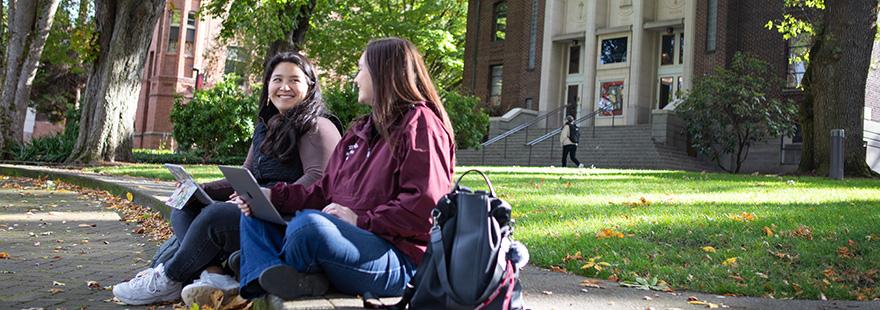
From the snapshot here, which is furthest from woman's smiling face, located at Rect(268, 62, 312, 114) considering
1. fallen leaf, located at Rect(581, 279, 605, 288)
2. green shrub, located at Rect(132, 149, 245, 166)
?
green shrub, located at Rect(132, 149, 245, 166)

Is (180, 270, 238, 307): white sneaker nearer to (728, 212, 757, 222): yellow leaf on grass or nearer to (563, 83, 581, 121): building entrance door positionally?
(728, 212, 757, 222): yellow leaf on grass

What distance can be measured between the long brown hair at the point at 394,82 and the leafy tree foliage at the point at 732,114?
2187 centimetres

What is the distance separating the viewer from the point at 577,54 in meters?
34.8

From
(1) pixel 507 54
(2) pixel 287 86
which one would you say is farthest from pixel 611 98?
(2) pixel 287 86

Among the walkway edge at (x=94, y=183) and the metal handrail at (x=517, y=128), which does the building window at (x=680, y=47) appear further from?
the walkway edge at (x=94, y=183)

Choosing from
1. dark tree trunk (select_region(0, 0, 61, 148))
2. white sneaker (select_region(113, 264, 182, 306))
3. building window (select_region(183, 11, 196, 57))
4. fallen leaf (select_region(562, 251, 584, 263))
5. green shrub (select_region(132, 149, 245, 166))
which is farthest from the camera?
building window (select_region(183, 11, 196, 57))

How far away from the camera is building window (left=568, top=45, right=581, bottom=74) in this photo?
34.7 m

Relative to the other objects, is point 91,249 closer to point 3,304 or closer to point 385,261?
point 3,304

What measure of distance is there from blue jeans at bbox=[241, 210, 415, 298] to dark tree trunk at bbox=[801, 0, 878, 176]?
57.4 ft

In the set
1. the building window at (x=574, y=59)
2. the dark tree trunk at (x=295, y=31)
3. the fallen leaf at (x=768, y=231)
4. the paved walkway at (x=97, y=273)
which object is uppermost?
the building window at (x=574, y=59)

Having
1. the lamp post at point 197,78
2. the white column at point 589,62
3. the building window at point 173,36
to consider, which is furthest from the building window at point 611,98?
the building window at point 173,36

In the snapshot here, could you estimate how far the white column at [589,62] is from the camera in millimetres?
32781

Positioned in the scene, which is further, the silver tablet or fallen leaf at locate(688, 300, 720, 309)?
fallen leaf at locate(688, 300, 720, 309)

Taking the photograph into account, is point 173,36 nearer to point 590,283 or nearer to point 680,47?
point 680,47
